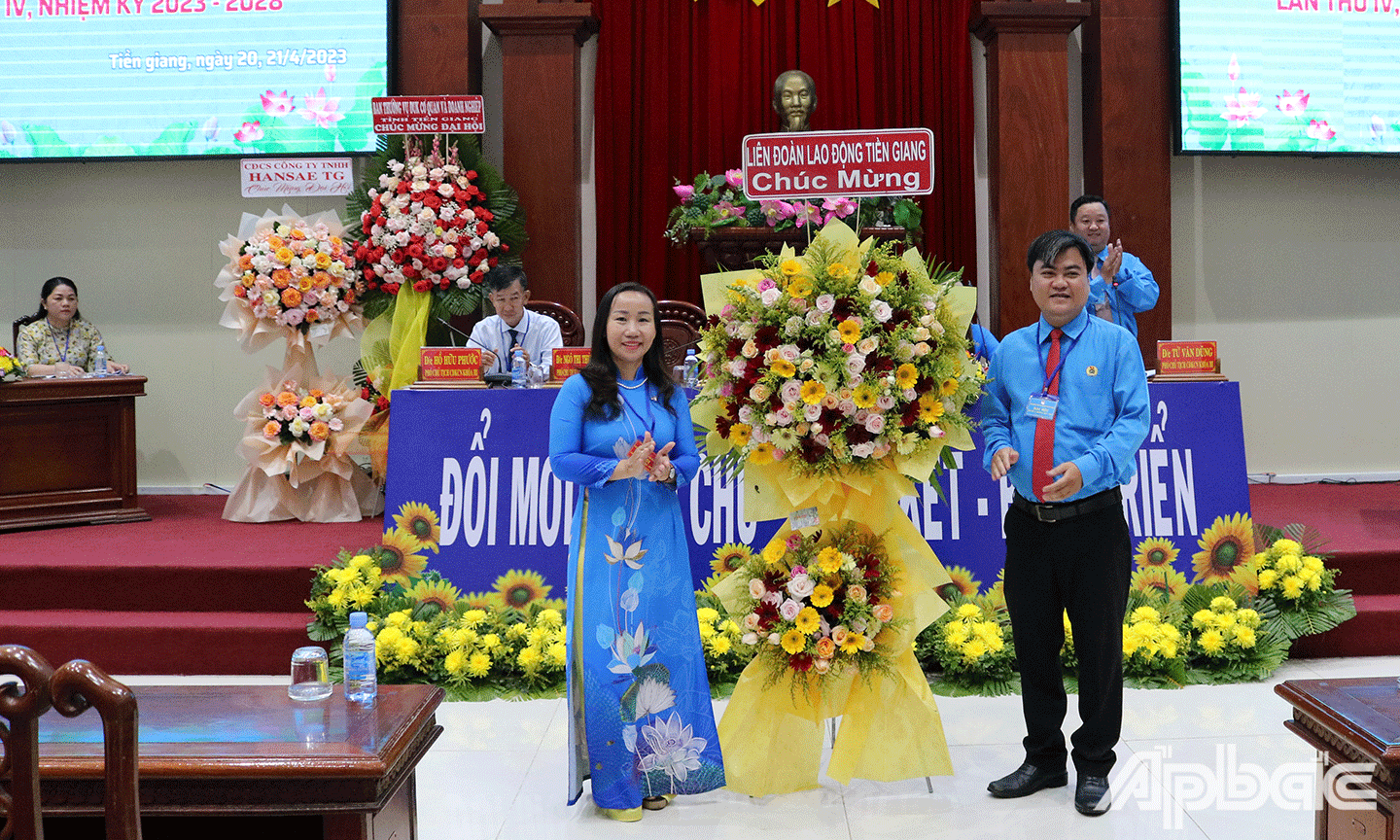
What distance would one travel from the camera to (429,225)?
5668 mm

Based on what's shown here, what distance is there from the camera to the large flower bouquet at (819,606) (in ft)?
9.57

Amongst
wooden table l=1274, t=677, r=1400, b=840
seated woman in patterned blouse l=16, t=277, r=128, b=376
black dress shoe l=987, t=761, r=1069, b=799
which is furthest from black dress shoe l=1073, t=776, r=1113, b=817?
seated woman in patterned blouse l=16, t=277, r=128, b=376

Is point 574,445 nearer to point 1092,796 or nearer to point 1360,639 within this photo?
point 1092,796

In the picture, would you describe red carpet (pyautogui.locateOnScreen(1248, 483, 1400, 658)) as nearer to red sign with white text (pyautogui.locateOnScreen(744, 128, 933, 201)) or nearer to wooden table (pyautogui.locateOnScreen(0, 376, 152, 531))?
red sign with white text (pyautogui.locateOnScreen(744, 128, 933, 201))

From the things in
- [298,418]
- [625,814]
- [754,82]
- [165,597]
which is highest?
[754,82]

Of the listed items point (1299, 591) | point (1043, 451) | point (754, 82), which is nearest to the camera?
point (1043, 451)

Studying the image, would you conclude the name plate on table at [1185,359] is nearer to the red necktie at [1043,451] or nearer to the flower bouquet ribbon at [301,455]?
the red necktie at [1043,451]

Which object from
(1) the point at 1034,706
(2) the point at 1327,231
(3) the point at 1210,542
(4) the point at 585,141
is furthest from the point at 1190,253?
(1) the point at 1034,706

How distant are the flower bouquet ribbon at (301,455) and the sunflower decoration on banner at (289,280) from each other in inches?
11.2

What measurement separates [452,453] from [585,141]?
10.4ft

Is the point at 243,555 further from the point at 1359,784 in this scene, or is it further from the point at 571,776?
the point at 1359,784

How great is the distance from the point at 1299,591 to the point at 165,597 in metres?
4.35

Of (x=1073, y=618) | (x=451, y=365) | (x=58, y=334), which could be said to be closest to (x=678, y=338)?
(x=451, y=365)

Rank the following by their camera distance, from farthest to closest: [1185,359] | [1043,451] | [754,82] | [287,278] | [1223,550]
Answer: [754,82]
[287,278]
[1185,359]
[1223,550]
[1043,451]
